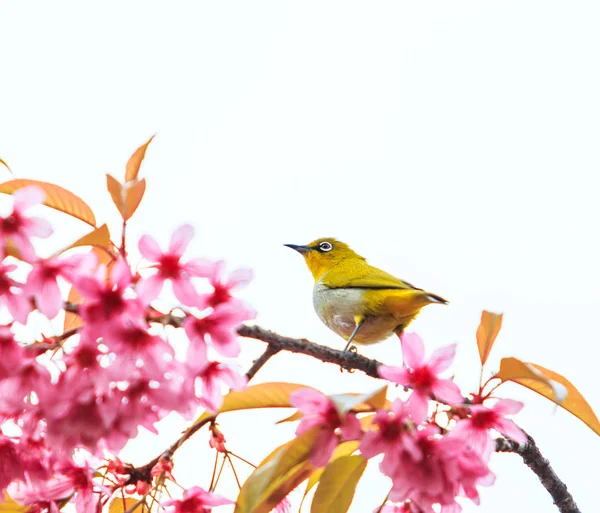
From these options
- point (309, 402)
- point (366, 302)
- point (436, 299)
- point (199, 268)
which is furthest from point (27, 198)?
point (366, 302)

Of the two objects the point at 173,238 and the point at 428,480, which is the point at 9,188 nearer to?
the point at 173,238

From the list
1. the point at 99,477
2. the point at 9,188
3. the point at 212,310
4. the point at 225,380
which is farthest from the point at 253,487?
the point at 9,188

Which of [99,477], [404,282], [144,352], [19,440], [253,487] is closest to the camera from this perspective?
[144,352]

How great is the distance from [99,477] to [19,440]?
0.19 meters

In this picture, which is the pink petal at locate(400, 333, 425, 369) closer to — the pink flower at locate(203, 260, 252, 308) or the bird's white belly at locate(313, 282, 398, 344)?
the pink flower at locate(203, 260, 252, 308)

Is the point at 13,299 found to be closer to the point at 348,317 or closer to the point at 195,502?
the point at 195,502

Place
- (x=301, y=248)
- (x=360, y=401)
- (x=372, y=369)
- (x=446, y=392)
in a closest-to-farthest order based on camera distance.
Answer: (x=360, y=401) < (x=446, y=392) < (x=372, y=369) < (x=301, y=248)

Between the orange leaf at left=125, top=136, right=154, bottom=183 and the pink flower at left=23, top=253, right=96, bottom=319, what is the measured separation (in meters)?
0.27

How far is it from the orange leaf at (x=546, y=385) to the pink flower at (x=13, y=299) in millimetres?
743

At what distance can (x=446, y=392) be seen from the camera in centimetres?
127

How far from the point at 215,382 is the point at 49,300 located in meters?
0.28

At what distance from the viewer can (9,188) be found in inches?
55.6

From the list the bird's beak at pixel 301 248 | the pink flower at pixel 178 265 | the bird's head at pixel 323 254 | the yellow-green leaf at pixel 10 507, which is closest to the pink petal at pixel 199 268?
the pink flower at pixel 178 265

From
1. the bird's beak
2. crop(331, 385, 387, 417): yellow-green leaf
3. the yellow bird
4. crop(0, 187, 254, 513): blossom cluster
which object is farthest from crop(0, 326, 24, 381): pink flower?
the bird's beak
